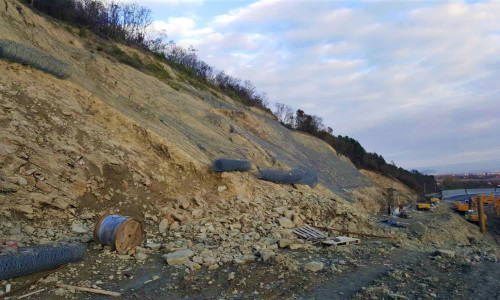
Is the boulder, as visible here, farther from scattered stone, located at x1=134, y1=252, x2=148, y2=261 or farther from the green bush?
the green bush

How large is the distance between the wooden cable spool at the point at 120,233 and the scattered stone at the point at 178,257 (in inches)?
33.6

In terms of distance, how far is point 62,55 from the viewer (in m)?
14.8

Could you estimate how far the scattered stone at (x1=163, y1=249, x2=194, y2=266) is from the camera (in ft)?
24.6

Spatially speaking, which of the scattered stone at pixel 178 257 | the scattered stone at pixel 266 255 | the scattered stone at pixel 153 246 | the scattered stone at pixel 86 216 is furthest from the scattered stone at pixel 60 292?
the scattered stone at pixel 266 255

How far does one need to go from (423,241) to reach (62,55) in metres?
14.3

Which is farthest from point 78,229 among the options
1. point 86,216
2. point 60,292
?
point 60,292

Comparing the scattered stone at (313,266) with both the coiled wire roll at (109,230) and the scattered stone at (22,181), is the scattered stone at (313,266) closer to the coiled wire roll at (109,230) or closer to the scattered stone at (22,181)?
the coiled wire roll at (109,230)

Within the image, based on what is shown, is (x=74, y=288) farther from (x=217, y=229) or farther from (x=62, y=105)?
(x=62, y=105)

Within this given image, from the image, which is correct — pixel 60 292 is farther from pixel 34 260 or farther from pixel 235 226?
pixel 235 226

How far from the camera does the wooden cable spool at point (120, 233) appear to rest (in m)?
7.72

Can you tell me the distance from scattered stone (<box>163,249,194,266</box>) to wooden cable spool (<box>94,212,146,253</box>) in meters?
0.85

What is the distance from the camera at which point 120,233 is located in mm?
7773

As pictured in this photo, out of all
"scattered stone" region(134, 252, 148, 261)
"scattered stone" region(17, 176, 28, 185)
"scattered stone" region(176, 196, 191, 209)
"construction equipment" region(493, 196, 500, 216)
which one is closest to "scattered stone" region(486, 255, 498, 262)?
"scattered stone" region(176, 196, 191, 209)

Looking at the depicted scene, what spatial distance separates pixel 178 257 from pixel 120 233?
1.26 meters
